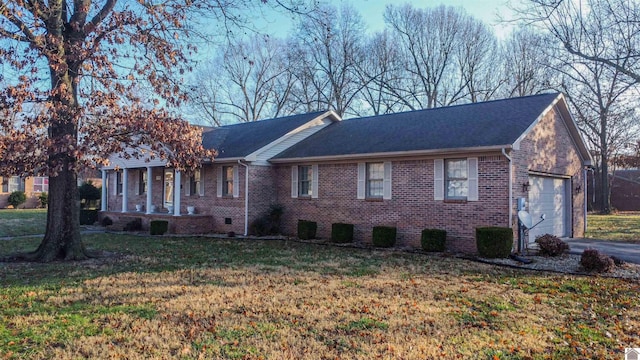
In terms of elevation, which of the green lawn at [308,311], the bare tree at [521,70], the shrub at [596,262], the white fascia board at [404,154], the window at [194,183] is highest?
the bare tree at [521,70]

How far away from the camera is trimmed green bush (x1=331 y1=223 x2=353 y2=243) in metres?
14.2

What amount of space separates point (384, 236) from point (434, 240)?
1624 millimetres

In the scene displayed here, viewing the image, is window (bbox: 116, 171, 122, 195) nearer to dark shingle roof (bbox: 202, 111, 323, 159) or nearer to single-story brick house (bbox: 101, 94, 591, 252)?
single-story brick house (bbox: 101, 94, 591, 252)

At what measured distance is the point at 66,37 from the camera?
10555mm

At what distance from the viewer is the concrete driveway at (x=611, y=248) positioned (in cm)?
1142

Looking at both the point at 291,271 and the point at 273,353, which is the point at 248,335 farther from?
the point at 291,271

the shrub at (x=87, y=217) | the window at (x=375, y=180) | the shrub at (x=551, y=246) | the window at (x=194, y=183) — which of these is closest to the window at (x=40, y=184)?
the shrub at (x=87, y=217)

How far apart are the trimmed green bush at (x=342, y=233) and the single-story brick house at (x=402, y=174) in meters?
0.42

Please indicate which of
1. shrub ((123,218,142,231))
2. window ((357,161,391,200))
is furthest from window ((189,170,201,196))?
window ((357,161,391,200))

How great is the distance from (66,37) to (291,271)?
7684 mm

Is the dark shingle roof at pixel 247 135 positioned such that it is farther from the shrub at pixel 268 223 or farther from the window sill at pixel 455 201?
the window sill at pixel 455 201

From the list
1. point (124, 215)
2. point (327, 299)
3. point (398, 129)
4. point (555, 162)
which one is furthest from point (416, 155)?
point (124, 215)

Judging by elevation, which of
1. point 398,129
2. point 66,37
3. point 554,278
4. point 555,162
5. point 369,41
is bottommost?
point 554,278

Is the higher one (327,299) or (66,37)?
(66,37)
